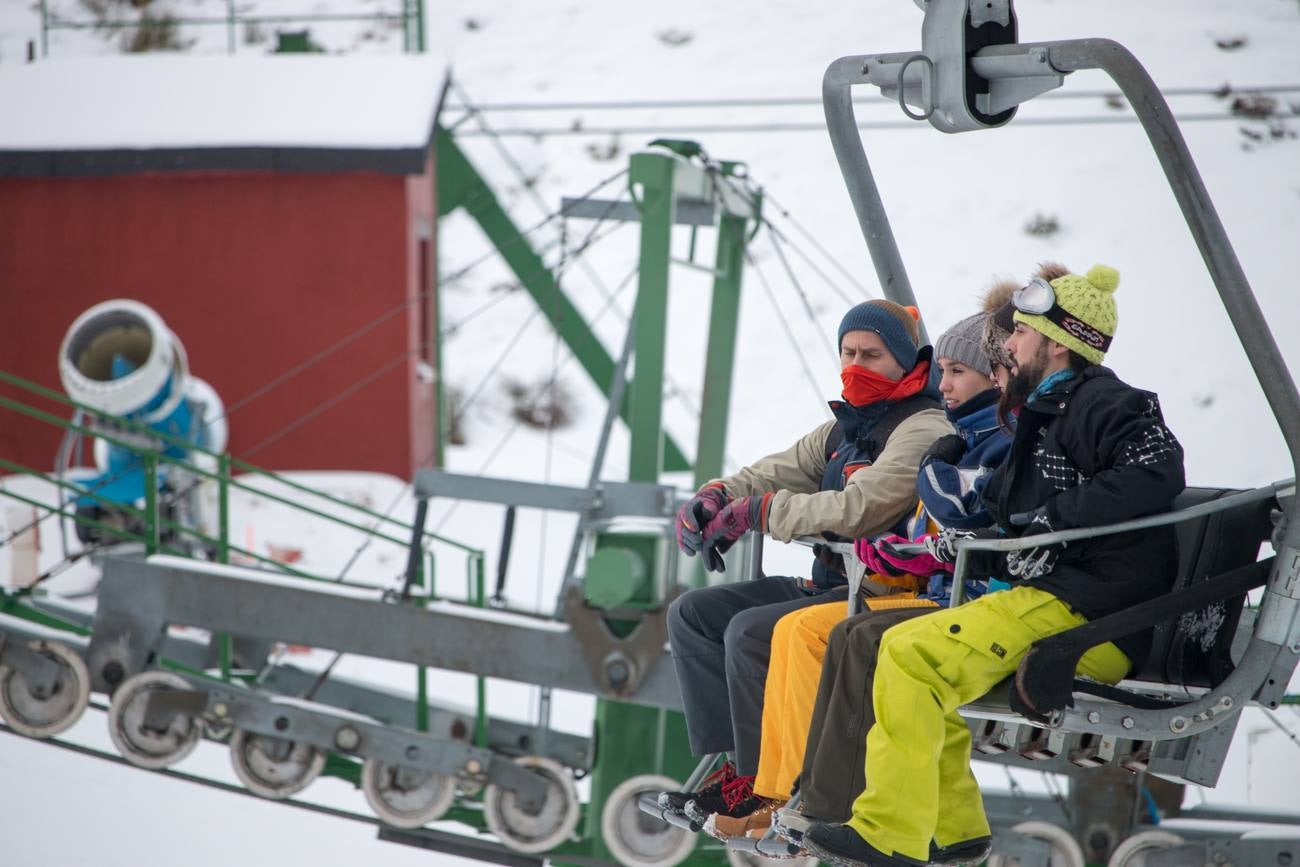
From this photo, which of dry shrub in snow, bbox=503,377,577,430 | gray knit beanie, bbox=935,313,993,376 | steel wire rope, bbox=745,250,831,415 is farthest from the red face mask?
dry shrub in snow, bbox=503,377,577,430

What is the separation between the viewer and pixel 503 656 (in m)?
5.52

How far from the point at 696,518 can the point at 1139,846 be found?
9.23 feet

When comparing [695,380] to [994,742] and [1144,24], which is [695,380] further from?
[994,742]

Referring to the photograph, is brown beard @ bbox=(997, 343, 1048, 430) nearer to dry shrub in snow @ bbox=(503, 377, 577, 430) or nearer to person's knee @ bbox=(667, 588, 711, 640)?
person's knee @ bbox=(667, 588, 711, 640)

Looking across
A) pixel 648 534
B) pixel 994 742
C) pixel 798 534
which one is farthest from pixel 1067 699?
pixel 648 534

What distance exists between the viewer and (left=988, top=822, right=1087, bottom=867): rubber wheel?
4996 mm

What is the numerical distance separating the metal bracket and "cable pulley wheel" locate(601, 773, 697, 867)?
1.25 ft

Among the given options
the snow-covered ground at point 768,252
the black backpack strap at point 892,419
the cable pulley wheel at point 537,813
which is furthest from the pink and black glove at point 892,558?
the snow-covered ground at point 768,252

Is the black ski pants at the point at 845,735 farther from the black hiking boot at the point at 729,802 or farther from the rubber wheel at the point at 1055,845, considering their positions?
the rubber wheel at the point at 1055,845

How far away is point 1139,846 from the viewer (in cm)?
495

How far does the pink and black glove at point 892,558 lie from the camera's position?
290 cm

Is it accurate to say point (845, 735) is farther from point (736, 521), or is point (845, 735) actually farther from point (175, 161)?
point (175, 161)

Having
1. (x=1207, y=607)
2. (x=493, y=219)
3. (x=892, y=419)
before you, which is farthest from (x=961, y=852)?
(x=493, y=219)

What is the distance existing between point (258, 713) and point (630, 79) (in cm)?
1304
